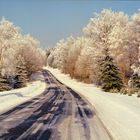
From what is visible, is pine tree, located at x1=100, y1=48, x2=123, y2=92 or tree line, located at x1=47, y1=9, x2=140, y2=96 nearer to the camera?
pine tree, located at x1=100, y1=48, x2=123, y2=92

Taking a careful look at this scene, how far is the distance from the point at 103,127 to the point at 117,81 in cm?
3300

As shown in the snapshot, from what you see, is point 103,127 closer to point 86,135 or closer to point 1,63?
point 86,135

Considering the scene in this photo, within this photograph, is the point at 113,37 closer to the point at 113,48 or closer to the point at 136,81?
the point at 113,48

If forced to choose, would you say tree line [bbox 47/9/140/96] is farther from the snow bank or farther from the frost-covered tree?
the snow bank

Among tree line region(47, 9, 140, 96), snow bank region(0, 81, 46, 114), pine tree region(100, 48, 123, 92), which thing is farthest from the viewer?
tree line region(47, 9, 140, 96)

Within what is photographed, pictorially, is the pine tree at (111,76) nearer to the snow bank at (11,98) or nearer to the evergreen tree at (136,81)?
the evergreen tree at (136,81)

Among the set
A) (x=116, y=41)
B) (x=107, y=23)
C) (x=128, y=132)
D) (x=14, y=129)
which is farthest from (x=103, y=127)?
(x=107, y=23)

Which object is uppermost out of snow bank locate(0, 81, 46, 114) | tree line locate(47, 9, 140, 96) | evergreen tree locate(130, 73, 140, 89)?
tree line locate(47, 9, 140, 96)

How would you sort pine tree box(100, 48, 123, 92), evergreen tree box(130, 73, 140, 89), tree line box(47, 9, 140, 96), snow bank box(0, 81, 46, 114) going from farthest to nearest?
tree line box(47, 9, 140, 96)
evergreen tree box(130, 73, 140, 89)
pine tree box(100, 48, 123, 92)
snow bank box(0, 81, 46, 114)

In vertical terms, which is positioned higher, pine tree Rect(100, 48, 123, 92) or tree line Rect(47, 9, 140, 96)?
tree line Rect(47, 9, 140, 96)

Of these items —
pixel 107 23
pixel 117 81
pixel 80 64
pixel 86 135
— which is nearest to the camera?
pixel 86 135

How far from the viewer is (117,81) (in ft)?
159

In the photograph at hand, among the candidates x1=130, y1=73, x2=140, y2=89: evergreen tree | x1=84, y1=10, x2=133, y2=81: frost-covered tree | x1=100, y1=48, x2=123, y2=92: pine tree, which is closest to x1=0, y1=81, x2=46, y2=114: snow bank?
x1=100, y1=48, x2=123, y2=92: pine tree

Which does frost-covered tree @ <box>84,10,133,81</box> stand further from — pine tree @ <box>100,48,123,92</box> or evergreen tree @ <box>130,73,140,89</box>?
pine tree @ <box>100,48,123,92</box>
